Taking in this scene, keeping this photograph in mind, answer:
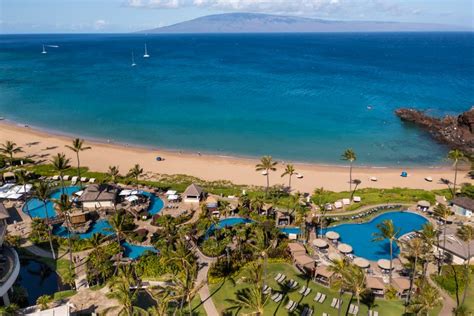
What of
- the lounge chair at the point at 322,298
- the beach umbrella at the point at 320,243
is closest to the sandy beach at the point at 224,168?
the beach umbrella at the point at 320,243

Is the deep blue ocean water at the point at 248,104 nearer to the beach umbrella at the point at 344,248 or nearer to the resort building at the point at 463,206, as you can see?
the resort building at the point at 463,206

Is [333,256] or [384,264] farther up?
[333,256]

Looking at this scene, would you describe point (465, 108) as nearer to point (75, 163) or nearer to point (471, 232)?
point (471, 232)

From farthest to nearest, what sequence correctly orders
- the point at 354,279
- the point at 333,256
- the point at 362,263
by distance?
the point at 333,256 < the point at 362,263 < the point at 354,279

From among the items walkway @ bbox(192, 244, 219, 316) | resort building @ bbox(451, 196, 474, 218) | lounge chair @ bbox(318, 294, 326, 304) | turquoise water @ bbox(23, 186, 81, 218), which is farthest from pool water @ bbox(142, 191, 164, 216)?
resort building @ bbox(451, 196, 474, 218)

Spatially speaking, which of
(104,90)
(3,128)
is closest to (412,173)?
(3,128)

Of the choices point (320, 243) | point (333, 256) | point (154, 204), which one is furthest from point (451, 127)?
point (154, 204)

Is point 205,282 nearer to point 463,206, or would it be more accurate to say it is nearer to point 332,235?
point 332,235

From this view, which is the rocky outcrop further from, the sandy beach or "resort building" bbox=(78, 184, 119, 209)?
"resort building" bbox=(78, 184, 119, 209)
